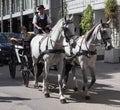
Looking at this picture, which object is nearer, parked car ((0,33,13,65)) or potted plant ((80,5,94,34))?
parked car ((0,33,13,65))

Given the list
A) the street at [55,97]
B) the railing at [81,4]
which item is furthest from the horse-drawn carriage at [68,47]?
the railing at [81,4]

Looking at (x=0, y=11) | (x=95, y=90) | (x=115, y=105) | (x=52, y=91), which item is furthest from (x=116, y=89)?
(x=0, y=11)

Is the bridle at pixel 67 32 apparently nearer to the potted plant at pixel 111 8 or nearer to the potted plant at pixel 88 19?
the potted plant at pixel 111 8

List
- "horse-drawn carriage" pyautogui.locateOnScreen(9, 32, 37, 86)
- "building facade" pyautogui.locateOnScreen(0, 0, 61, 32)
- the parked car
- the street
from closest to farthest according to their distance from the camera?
the street < "horse-drawn carriage" pyautogui.locateOnScreen(9, 32, 37, 86) < the parked car < "building facade" pyautogui.locateOnScreen(0, 0, 61, 32)

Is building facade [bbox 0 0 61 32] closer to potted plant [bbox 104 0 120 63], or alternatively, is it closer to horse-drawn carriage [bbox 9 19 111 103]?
potted plant [bbox 104 0 120 63]

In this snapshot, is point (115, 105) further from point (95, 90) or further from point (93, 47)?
point (95, 90)

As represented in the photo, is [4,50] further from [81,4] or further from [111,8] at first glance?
[81,4]

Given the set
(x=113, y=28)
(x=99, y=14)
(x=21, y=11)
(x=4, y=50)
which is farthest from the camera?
(x=21, y=11)

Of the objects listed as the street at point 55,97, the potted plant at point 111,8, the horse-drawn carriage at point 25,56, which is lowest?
the street at point 55,97

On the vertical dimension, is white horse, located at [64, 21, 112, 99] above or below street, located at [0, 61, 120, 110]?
above

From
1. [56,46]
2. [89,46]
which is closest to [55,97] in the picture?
[56,46]

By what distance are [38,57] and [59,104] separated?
2245 mm

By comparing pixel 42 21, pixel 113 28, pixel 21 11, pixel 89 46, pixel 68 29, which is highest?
pixel 21 11

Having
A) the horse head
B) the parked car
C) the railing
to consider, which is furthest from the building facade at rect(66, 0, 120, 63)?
the horse head
